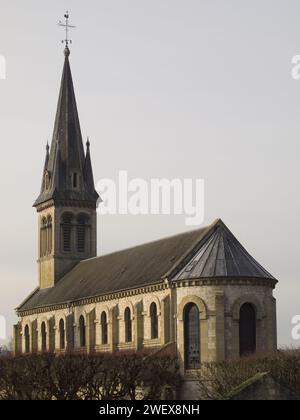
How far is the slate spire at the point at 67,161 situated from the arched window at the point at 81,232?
7.30 feet

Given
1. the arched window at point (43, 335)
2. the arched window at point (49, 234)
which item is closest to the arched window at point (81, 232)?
the arched window at point (49, 234)

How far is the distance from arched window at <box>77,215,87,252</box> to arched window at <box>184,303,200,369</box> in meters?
32.9

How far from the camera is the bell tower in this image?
100875 millimetres

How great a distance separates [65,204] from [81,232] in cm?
371

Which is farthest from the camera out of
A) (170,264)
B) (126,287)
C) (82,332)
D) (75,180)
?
(75,180)

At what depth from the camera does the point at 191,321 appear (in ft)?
233

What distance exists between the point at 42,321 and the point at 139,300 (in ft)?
75.0

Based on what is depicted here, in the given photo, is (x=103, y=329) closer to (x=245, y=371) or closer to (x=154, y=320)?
(x=154, y=320)

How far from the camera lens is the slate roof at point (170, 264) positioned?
71375 millimetres

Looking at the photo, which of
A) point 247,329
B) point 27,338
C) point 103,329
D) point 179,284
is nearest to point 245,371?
point 247,329

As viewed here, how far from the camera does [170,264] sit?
74375 mm

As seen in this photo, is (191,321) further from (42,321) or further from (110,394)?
(42,321)

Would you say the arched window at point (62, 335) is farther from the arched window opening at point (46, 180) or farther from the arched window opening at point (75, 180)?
the arched window opening at point (46, 180)
